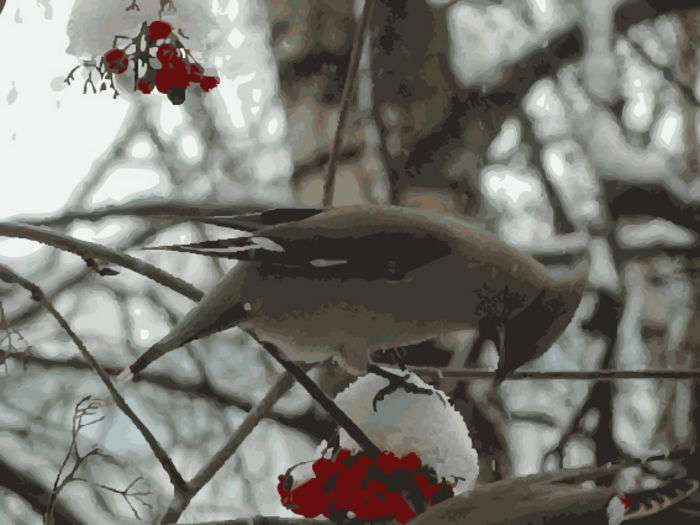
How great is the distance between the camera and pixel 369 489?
1321 mm

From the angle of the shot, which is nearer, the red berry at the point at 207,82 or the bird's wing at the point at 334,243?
the bird's wing at the point at 334,243

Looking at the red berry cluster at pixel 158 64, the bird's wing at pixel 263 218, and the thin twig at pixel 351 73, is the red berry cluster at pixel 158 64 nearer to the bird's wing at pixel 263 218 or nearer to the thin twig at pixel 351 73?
the thin twig at pixel 351 73

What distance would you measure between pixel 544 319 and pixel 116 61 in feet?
3.81

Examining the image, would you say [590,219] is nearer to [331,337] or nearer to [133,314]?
[133,314]

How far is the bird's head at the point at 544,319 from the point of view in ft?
3.90

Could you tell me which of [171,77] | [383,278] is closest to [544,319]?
[383,278]

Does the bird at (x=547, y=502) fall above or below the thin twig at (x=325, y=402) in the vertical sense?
below

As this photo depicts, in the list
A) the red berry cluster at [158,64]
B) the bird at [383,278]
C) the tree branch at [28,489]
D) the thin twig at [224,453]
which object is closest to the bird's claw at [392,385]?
the thin twig at [224,453]

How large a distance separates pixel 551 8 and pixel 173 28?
172 inches

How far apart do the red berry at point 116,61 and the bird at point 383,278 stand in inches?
35.5

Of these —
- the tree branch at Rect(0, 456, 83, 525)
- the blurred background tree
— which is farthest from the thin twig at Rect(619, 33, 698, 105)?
the tree branch at Rect(0, 456, 83, 525)

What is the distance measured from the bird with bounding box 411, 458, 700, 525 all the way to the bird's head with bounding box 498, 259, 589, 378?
0.42 ft

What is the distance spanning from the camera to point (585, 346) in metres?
5.00

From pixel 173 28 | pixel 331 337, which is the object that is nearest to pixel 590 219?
pixel 173 28
